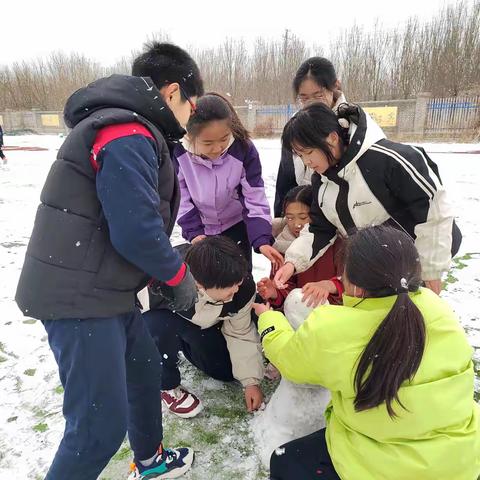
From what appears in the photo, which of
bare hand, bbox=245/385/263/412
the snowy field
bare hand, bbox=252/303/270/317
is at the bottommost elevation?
the snowy field

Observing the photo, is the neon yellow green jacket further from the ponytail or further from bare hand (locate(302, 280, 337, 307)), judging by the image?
bare hand (locate(302, 280, 337, 307))

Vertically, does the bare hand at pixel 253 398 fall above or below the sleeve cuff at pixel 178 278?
below

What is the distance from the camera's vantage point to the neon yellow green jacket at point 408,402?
44.0 inches

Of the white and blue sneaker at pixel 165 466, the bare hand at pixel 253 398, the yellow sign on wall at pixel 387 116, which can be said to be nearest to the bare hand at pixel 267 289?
the bare hand at pixel 253 398

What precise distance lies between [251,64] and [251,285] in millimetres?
28079

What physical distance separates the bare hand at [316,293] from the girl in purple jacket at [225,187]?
44cm

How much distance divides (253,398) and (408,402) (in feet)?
2.90

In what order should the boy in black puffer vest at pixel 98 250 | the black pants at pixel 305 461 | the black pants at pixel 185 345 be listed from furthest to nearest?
the black pants at pixel 185 345 → the black pants at pixel 305 461 → the boy in black puffer vest at pixel 98 250

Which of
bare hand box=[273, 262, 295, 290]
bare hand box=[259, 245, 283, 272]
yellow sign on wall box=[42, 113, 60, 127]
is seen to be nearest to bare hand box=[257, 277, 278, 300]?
bare hand box=[273, 262, 295, 290]

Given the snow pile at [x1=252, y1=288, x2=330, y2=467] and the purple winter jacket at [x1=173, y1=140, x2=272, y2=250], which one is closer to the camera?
the snow pile at [x1=252, y1=288, x2=330, y2=467]

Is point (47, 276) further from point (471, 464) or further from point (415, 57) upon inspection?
point (415, 57)

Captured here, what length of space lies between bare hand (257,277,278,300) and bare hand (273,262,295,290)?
5cm

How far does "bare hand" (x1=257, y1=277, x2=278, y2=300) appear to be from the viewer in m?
2.03

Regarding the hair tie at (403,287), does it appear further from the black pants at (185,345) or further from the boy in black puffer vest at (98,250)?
the black pants at (185,345)
